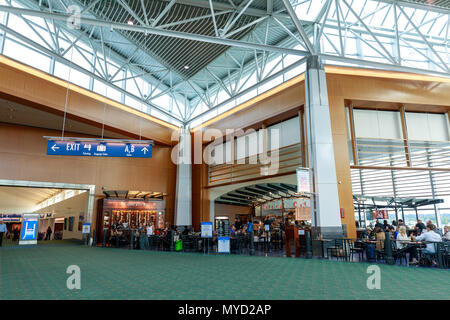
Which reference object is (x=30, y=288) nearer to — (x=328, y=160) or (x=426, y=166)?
(x=328, y=160)

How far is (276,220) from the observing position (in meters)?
22.3

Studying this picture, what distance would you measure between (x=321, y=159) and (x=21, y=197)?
27870 millimetres

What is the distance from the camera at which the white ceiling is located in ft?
75.9

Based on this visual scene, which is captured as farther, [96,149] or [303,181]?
[303,181]

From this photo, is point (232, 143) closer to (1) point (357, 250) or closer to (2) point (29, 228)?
(1) point (357, 250)

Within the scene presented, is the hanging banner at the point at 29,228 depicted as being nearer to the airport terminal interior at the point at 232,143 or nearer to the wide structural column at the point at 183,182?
the airport terminal interior at the point at 232,143

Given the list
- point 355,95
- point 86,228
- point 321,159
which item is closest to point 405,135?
point 355,95

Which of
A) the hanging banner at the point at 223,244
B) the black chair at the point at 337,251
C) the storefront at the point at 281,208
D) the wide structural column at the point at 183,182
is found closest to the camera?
the black chair at the point at 337,251

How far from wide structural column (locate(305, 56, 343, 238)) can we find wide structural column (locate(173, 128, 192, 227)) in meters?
9.39

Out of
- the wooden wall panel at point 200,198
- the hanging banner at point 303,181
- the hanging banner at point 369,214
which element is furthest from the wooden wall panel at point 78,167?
the hanging banner at point 369,214

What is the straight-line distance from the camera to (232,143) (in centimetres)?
1645

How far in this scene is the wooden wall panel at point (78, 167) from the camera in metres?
14.6

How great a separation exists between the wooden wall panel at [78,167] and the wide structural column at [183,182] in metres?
0.79

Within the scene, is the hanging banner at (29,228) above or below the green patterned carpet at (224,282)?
above
